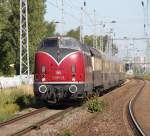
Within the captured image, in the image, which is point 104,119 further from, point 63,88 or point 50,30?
point 50,30

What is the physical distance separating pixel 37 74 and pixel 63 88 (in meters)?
1.45

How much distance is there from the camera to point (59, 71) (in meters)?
23.6

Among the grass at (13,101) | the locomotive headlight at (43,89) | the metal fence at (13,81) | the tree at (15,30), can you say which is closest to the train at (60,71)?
the locomotive headlight at (43,89)

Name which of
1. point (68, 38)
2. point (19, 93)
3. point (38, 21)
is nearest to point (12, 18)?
point (38, 21)

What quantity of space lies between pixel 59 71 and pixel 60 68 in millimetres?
151

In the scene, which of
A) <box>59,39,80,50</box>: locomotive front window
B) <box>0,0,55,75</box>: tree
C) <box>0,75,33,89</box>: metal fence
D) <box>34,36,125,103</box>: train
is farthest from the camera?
<box>0,0,55,75</box>: tree

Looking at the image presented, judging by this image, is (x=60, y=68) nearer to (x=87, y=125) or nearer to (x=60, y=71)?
(x=60, y=71)

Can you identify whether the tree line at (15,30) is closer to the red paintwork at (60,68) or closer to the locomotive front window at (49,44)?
the locomotive front window at (49,44)

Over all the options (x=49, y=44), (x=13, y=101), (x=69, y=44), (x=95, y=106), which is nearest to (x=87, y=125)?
(x=95, y=106)

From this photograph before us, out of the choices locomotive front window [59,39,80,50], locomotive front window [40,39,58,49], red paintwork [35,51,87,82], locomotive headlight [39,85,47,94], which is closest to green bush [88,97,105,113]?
red paintwork [35,51,87,82]

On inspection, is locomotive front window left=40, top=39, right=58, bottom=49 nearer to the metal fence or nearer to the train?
the train

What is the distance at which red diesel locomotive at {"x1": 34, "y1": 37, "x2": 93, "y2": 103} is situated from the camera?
76.7 ft

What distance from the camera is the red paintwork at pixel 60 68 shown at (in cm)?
2356

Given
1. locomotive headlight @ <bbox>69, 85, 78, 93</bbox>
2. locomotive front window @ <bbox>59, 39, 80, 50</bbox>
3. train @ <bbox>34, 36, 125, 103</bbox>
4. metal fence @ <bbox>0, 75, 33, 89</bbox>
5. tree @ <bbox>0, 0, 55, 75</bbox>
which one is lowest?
metal fence @ <bbox>0, 75, 33, 89</bbox>
